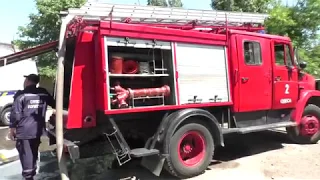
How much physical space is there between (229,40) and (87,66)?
276cm

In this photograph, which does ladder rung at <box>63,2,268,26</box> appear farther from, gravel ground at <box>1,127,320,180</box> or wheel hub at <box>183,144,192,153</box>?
gravel ground at <box>1,127,320,180</box>

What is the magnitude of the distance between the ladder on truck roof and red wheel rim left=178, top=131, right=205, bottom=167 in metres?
2.18

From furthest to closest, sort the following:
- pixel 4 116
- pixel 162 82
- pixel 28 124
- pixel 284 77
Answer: pixel 4 116 → pixel 284 77 → pixel 162 82 → pixel 28 124

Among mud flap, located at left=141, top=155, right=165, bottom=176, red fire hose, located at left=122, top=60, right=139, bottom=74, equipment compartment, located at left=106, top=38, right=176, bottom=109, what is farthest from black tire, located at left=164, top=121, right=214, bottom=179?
red fire hose, located at left=122, top=60, right=139, bottom=74

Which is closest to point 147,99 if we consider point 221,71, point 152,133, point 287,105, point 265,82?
point 152,133

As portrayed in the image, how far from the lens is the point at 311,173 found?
6051 millimetres

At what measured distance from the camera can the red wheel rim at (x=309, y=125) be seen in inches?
315

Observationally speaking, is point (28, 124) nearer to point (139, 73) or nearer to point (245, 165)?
point (139, 73)

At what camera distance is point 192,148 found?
6207 millimetres

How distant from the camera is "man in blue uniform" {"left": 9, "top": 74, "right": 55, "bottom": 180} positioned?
17.8ft

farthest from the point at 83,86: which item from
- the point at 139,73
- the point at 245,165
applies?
the point at 245,165

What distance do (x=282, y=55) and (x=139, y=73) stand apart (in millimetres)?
3634

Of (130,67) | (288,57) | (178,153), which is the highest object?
(288,57)

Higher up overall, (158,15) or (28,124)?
(158,15)
